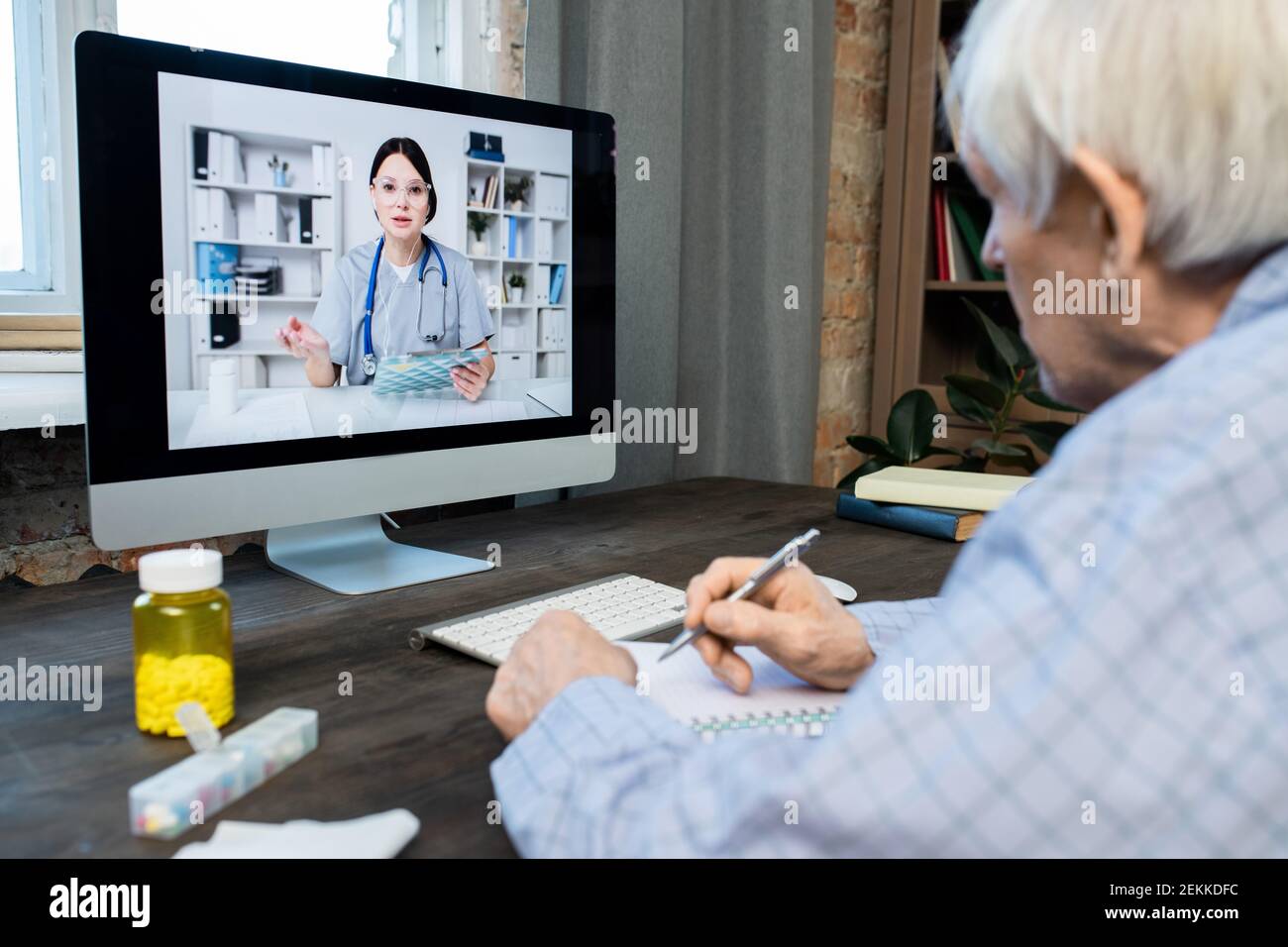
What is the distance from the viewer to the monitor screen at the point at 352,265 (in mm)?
959

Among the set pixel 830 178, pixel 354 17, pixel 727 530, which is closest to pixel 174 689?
pixel 727 530

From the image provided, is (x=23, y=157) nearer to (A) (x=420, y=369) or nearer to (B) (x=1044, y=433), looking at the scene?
(A) (x=420, y=369)

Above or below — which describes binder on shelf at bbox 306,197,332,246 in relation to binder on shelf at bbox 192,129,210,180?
below

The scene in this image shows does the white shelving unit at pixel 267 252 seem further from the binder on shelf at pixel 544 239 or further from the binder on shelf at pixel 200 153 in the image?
the binder on shelf at pixel 544 239

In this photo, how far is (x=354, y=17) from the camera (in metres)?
1.74

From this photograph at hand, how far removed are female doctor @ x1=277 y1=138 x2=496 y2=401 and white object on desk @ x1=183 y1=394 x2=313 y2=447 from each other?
3cm

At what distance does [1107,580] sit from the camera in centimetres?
43

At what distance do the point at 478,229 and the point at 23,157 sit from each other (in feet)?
2.31

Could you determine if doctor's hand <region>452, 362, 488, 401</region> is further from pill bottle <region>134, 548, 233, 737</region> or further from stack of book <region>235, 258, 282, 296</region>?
pill bottle <region>134, 548, 233, 737</region>

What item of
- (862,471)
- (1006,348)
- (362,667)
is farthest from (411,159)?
(1006,348)

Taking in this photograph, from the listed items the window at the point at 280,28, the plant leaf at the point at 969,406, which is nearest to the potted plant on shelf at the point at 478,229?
the window at the point at 280,28

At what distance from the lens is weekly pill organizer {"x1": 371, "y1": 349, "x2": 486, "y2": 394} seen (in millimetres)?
1105

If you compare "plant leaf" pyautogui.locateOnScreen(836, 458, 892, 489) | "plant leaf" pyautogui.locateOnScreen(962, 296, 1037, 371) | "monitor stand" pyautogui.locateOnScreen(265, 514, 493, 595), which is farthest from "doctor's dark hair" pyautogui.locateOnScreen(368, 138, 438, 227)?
"plant leaf" pyautogui.locateOnScreen(962, 296, 1037, 371)

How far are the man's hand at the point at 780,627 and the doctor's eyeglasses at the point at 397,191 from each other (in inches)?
21.4
